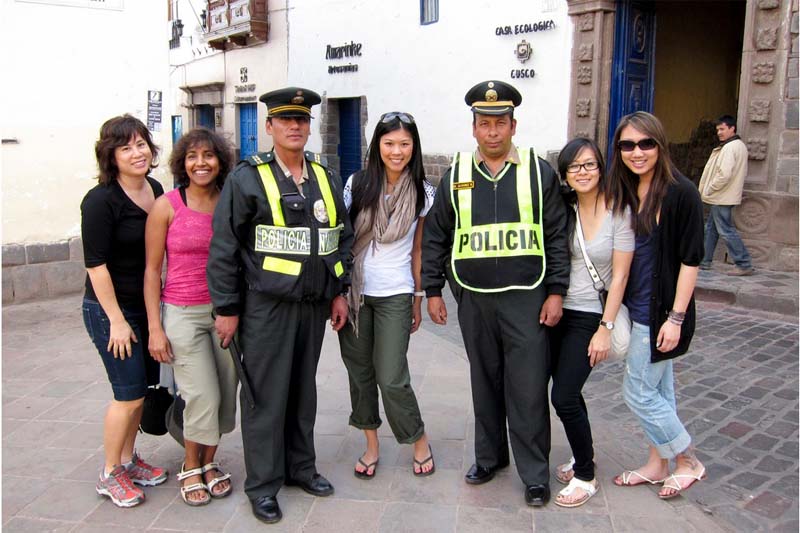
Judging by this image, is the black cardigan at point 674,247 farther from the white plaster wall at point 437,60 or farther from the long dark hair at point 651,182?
the white plaster wall at point 437,60

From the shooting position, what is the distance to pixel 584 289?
324cm

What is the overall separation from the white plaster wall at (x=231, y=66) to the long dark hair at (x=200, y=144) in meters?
10.7

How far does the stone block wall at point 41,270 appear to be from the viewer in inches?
283

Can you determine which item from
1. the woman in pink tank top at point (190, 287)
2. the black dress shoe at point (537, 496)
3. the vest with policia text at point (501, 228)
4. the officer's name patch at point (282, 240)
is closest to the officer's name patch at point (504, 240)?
the vest with policia text at point (501, 228)

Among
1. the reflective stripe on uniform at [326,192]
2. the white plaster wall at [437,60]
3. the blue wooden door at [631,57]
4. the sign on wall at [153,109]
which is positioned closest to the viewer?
the reflective stripe on uniform at [326,192]

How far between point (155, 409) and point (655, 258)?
2457mm

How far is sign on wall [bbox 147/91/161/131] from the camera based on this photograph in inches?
310

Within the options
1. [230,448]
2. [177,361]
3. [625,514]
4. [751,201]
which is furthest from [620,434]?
[751,201]

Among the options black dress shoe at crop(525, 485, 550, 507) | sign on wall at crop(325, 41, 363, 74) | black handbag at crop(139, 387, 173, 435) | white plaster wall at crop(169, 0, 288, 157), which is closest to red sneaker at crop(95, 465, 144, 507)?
black handbag at crop(139, 387, 173, 435)

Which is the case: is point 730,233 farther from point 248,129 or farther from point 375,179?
point 248,129

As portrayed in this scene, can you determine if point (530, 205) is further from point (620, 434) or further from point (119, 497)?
point (119, 497)

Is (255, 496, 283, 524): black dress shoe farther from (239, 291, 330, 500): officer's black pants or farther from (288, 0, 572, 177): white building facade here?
(288, 0, 572, 177): white building facade

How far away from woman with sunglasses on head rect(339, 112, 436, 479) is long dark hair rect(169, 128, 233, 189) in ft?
1.98

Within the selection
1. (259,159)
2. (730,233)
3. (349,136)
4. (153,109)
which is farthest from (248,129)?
(259,159)
